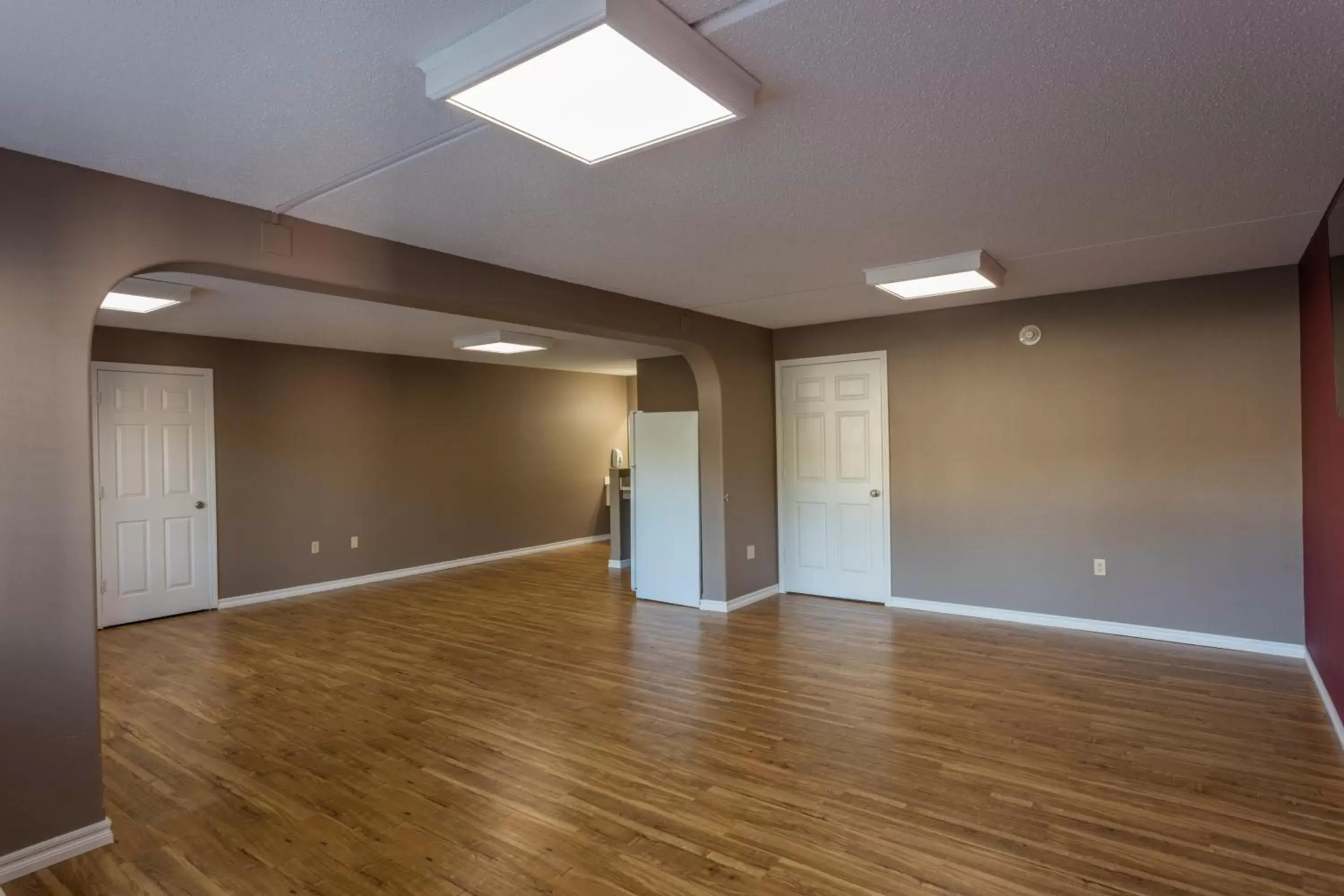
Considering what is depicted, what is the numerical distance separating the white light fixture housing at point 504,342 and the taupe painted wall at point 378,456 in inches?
51.2

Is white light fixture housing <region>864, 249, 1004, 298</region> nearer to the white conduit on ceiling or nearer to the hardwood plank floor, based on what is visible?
the hardwood plank floor

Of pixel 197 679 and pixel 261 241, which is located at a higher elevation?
pixel 261 241

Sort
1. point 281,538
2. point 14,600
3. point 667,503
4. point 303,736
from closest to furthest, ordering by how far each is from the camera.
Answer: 1. point 14,600
2. point 303,736
3. point 667,503
4. point 281,538

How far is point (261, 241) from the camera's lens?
298 cm

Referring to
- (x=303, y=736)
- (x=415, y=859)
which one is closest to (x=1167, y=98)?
(x=415, y=859)

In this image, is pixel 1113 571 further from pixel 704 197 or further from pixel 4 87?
pixel 4 87

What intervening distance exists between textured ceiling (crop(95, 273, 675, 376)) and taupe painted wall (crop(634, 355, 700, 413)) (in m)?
0.12

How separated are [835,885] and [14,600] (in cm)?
277

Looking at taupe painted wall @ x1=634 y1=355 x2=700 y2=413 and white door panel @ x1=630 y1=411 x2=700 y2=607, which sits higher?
taupe painted wall @ x1=634 y1=355 x2=700 y2=413

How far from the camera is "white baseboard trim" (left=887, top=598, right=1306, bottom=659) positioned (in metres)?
4.42

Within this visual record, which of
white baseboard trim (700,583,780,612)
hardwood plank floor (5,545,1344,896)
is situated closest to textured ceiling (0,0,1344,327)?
hardwood plank floor (5,545,1344,896)

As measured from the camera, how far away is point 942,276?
3.97 m

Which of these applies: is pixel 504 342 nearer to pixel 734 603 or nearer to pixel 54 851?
pixel 734 603

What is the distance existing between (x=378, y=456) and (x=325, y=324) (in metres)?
2.01
